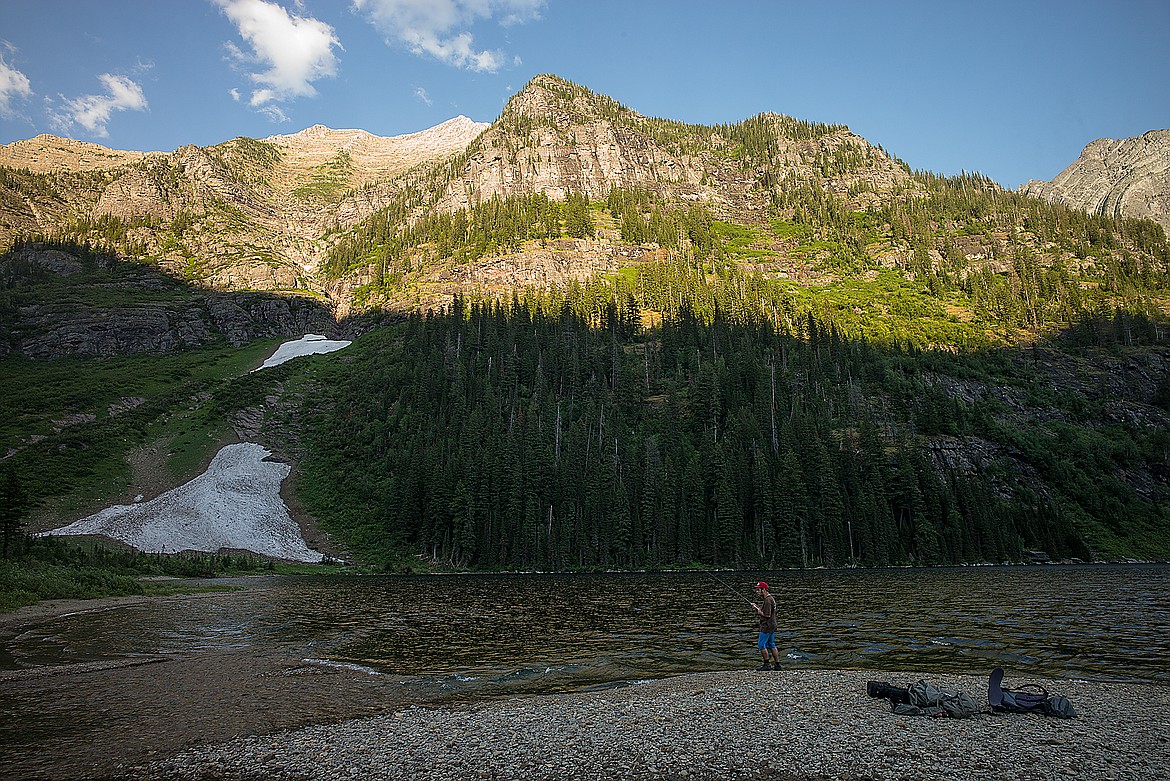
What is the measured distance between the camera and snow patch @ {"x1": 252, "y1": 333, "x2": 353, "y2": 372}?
157 meters

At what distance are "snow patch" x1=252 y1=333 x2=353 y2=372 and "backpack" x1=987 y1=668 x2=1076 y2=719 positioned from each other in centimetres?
16410

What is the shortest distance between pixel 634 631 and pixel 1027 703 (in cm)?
1796

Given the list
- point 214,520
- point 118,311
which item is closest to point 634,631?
point 214,520

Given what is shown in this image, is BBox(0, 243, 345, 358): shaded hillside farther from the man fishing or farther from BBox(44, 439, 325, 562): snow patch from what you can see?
the man fishing

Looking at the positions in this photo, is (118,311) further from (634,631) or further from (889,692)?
(889,692)

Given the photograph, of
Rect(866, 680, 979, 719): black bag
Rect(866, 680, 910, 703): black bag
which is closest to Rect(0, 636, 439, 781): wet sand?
Rect(866, 680, 910, 703): black bag

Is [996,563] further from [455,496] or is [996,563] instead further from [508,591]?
[455,496]

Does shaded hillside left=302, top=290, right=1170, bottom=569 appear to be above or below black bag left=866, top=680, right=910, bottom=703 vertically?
above

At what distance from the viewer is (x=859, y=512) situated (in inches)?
3169

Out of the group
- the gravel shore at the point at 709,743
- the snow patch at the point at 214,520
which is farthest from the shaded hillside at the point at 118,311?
the gravel shore at the point at 709,743

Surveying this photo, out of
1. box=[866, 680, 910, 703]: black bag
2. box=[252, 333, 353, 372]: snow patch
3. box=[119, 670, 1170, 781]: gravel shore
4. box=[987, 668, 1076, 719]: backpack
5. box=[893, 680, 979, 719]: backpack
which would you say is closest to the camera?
box=[119, 670, 1170, 781]: gravel shore

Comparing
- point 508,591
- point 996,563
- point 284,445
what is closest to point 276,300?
point 284,445

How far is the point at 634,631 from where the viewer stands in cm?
2914

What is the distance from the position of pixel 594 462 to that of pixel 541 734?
7551 centimetres
